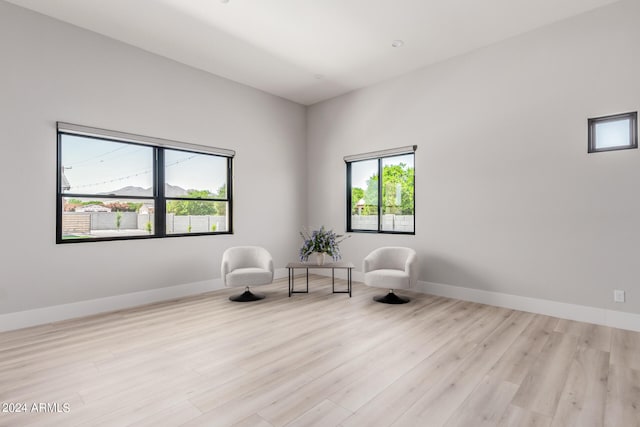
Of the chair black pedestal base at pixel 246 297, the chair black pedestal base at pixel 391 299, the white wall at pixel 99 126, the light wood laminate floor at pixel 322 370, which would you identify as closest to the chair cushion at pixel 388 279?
the chair black pedestal base at pixel 391 299

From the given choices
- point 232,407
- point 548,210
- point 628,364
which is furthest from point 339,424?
point 548,210

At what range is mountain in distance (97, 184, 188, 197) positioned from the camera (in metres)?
4.25

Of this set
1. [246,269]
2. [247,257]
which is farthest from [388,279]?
[247,257]

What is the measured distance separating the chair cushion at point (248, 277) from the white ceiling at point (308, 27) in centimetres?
302

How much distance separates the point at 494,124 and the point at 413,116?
1208 mm

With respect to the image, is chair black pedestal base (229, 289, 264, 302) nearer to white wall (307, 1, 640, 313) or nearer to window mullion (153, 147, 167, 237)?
window mullion (153, 147, 167, 237)

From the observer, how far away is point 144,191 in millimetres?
4504

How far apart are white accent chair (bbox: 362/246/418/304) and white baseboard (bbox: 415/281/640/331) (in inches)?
23.5

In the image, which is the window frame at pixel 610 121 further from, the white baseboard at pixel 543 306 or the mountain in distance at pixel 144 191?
the mountain in distance at pixel 144 191

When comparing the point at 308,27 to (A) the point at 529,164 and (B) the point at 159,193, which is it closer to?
(B) the point at 159,193

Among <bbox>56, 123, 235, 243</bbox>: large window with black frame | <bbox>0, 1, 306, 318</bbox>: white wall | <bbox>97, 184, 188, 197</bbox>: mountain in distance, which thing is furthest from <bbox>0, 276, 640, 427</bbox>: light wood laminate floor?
<bbox>97, 184, 188, 197</bbox>: mountain in distance

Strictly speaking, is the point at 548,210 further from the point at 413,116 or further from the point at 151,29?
the point at 151,29

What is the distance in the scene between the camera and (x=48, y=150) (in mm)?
3684

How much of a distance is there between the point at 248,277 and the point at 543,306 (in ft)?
12.1
